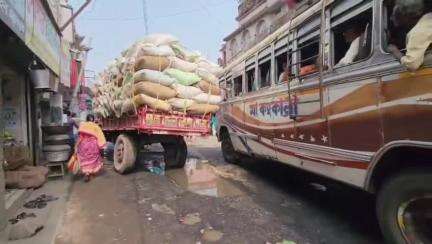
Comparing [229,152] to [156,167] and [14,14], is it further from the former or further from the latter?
[14,14]

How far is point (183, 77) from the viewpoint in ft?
29.4

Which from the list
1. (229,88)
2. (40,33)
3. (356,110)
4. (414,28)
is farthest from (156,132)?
(414,28)

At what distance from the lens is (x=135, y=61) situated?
8.45 meters

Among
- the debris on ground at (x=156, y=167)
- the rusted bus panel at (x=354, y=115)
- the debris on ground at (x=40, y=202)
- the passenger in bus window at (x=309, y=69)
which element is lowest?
the debris on ground at (x=40, y=202)

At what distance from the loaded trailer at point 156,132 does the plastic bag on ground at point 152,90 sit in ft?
0.99

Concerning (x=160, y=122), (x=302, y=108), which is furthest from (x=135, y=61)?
(x=302, y=108)

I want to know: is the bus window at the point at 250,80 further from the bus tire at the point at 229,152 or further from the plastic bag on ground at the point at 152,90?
the bus tire at the point at 229,152

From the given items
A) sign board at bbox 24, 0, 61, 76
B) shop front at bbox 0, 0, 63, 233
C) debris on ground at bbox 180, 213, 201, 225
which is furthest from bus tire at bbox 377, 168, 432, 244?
sign board at bbox 24, 0, 61, 76

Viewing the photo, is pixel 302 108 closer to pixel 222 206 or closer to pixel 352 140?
pixel 352 140

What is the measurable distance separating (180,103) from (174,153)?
1561mm

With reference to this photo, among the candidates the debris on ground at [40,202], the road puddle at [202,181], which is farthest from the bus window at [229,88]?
the debris on ground at [40,202]

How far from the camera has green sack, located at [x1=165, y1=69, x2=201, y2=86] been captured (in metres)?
8.81

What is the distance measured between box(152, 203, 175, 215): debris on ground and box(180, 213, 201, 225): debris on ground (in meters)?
0.31

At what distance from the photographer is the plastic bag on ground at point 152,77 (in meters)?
8.23
